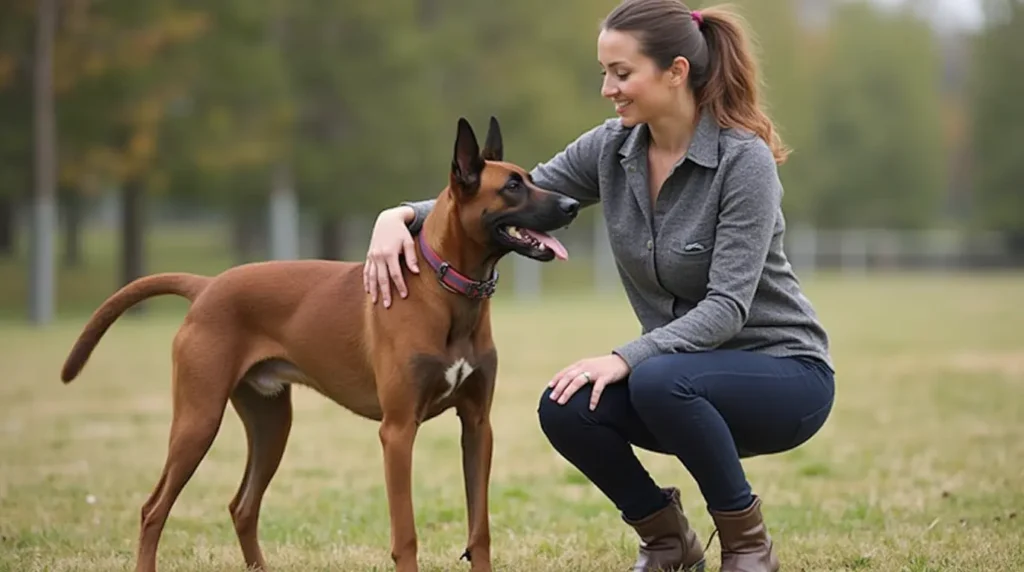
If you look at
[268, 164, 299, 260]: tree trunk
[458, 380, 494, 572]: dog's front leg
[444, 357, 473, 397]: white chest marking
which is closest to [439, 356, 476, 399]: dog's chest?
[444, 357, 473, 397]: white chest marking

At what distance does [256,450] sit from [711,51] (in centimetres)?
226

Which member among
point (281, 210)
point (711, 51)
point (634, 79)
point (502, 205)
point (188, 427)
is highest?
point (711, 51)

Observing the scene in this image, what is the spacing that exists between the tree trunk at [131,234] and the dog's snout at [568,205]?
22089mm

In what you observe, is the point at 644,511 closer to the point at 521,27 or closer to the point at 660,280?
the point at 660,280

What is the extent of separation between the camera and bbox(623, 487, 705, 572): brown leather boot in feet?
16.2

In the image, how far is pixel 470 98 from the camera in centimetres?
3231

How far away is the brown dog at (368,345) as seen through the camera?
4.65 meters

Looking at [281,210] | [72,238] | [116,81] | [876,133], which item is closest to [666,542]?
[116,81]

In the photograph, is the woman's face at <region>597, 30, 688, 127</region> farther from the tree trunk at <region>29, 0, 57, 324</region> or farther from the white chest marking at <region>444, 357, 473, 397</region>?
the tree trunk at <region>29, 0, 57, 324</region>

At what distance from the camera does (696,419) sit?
4438 mm

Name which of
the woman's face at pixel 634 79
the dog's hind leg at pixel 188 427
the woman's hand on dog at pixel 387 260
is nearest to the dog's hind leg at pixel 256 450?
the dog's hind leg at pixel 188 427

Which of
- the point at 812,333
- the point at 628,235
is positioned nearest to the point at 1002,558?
the point at 812,333

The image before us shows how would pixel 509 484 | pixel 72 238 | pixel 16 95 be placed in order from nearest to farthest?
pixel 509 484 < pixel 16 95 < pixel 72 238

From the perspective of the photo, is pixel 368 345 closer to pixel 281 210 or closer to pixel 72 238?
pixel 281 210
